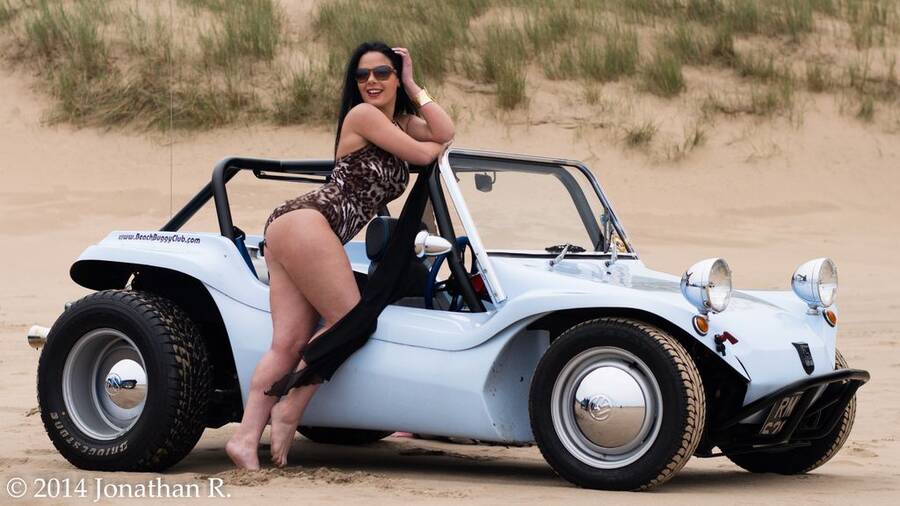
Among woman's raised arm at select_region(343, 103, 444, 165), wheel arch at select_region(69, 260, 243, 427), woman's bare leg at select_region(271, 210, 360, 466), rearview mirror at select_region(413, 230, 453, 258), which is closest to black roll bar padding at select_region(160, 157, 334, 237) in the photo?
wheel arch at select_region(69, 260, 243, 427)

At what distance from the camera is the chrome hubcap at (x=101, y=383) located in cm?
635

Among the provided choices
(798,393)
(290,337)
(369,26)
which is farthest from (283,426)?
(369,26)

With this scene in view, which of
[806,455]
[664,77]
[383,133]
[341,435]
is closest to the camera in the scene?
[383,133]

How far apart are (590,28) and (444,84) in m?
2.56

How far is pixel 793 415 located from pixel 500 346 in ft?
3.78

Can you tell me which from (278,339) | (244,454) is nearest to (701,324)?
(278,339)

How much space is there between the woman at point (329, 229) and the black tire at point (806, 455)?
1719 millimetres

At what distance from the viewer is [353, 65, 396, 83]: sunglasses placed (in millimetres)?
6152

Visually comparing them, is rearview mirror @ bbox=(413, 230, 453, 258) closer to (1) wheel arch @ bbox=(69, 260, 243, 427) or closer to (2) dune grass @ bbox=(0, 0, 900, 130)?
(1) wheel arch @ bbox=(69, 260, 243, 427)

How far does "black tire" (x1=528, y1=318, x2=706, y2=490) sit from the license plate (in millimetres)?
368

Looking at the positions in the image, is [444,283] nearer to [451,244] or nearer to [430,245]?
[451,244]

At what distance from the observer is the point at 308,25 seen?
2258 cm

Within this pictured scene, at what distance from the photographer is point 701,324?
5449 millimetres

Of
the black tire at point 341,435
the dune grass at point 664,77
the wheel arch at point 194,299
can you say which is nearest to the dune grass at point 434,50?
the dune grass at point 664,77
